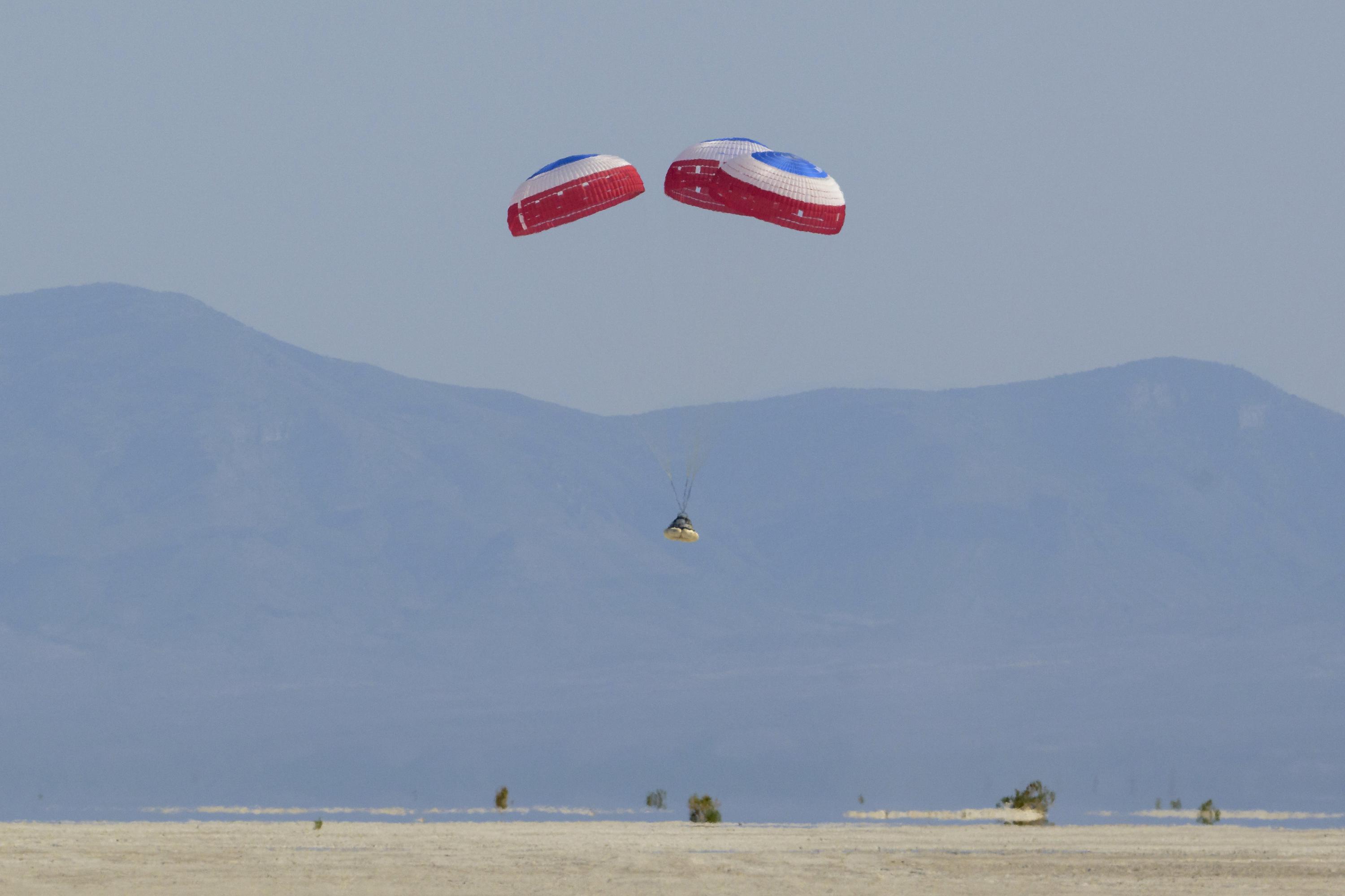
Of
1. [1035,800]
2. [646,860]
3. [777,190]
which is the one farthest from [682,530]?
[1035,800]

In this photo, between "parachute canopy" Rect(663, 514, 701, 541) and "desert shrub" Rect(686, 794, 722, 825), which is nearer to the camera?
"parachute canopy" Rect(663, 514, 701, 541)

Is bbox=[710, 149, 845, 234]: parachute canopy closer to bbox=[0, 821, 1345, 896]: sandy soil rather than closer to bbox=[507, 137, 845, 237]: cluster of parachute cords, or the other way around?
bbox=[507, 137, 845, 237]: cluster of parachute cords

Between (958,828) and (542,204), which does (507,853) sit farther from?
(542,204)

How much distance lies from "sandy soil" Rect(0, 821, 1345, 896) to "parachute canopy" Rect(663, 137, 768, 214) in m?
14.8

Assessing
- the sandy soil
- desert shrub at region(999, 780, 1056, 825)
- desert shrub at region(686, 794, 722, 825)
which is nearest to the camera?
the sandy soil

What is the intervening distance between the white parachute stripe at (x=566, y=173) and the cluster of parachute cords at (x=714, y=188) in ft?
0.05

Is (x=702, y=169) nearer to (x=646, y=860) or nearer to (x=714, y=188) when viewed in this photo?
(x=714, y=188)

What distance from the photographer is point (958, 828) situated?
140 feet

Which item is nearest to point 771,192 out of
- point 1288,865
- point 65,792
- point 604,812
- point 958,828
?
point 958,828

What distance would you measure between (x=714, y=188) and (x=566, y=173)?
3456mm

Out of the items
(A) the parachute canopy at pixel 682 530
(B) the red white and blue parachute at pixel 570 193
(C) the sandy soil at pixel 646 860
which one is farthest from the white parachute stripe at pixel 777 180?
(C) the sandy soil at pixel 646 860

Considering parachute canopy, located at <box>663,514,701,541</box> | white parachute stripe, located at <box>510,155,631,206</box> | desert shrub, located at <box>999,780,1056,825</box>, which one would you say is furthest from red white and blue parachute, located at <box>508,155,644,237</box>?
desert shrub, located at <box>999,780,1056,825</box>

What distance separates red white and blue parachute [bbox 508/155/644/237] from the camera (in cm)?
4281

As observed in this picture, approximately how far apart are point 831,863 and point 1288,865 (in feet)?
27.1
